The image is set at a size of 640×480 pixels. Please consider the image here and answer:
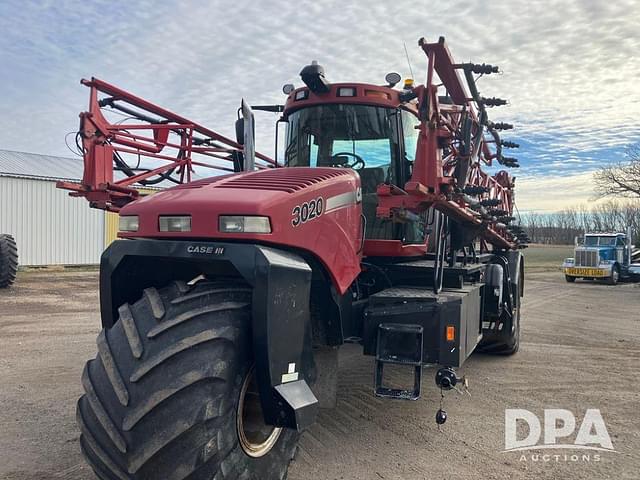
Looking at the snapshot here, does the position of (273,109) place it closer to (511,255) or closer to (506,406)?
(506,406)

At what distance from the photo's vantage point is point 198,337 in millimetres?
2680

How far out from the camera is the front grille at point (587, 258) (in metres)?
24.1

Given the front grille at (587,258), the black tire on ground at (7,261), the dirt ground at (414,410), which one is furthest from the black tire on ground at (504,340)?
the front grille at (587,258)

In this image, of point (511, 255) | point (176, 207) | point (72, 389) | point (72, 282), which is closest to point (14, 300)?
point (72, 282)

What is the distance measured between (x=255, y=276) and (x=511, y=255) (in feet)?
21.0

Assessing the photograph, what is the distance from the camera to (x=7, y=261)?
47.2 ft

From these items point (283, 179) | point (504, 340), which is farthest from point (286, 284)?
point (504, 340)

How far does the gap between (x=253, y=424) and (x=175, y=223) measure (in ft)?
3.75

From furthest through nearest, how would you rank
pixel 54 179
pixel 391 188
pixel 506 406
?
pixel 54 179, pixel 506 406, pixel 391 188

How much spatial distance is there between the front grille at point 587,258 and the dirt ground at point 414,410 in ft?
50.3

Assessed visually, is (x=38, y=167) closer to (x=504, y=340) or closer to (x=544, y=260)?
(x=504, y=340)

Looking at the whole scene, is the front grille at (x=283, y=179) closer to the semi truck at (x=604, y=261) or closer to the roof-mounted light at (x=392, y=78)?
the roof-mounted light at (x=392, y=78)

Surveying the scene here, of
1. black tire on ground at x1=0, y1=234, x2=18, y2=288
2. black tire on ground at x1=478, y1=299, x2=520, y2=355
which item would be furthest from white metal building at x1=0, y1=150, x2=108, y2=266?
black tire on ground at x1=478, y1=299, x2=520, y2=355

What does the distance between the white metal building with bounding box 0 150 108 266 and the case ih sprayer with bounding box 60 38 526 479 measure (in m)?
19.9
